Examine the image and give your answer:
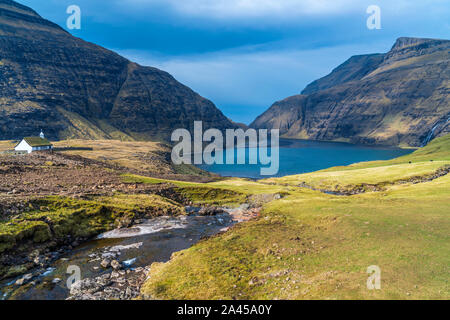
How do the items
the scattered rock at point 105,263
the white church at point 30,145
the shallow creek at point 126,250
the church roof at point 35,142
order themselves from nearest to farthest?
the shallow creek at point 126,250 < the scattered rock at point 105,263 < the white church at point 30,145 < the church roof at point 35,142

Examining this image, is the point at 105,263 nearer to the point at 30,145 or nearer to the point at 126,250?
the point at 126,250

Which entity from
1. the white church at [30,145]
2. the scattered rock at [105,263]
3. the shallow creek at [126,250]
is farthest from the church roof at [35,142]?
the scattered rock at [105,263]

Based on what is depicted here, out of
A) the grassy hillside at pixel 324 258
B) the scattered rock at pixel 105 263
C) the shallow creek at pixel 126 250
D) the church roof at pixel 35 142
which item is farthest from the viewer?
the church roof at pixel 35 142

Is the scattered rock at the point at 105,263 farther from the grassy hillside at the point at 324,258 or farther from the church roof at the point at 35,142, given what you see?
the church roof at the point at 35,142

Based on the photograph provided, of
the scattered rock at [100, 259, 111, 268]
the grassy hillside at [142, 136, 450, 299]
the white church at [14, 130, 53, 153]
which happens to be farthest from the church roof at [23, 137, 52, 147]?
the grassy hillside at [142, 136, 450, 299]

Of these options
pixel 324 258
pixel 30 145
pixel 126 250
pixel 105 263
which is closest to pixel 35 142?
pixel 30 145

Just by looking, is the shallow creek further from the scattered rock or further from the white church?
the white church
